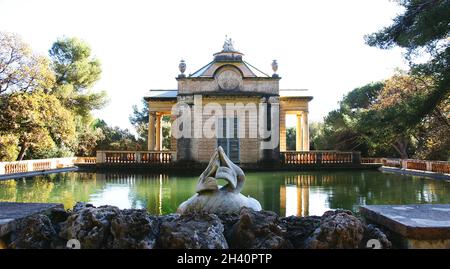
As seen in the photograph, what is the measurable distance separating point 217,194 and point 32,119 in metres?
17.1

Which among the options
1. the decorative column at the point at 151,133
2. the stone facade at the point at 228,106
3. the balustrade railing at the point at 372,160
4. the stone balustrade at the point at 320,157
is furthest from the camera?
the decorative column at the point at 151,133

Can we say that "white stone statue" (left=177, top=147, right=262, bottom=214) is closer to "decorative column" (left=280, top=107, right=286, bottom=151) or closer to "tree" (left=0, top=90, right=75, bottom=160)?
"tree" (left=0, top=90, right=75, bottom=160)

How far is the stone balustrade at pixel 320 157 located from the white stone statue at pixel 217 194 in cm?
1963

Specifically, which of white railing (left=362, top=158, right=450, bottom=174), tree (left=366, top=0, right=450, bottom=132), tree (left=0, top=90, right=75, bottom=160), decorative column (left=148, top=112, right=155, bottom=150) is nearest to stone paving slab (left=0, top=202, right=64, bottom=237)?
tree (left=366, top=0, right=450, bottom=132)

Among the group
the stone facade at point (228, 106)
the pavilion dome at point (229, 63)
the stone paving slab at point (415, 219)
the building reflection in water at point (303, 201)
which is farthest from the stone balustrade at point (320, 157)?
the stone paving slab at point (415, 219)

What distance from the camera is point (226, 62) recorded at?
2812 cm

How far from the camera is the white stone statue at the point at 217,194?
546 cm

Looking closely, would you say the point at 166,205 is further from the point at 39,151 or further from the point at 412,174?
the point at 39,151

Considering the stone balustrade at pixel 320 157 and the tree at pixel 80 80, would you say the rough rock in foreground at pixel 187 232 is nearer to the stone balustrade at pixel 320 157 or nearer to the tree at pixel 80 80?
the stone balustrade at pixel 320 157

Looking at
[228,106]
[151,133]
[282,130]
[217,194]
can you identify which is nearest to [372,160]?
[282,130]

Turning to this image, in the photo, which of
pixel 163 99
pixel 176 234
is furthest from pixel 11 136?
pixel 176 234

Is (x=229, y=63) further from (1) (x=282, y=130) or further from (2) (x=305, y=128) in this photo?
(2) (x=305, y=128)

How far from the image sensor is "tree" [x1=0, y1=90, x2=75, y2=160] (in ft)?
63.6

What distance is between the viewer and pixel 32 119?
19906mm
